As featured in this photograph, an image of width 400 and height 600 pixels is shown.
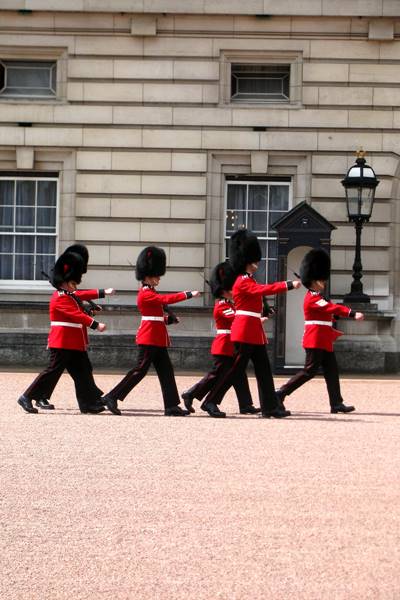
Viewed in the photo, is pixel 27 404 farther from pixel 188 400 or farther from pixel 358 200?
pixel 358 200

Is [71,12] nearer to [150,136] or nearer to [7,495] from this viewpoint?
[150,136]

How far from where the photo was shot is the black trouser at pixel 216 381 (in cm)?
1195

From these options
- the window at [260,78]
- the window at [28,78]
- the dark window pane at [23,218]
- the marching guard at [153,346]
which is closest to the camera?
the marching guard at [153,346]

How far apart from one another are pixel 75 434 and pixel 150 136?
8617 mm

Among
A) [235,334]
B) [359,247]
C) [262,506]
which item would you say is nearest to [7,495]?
[262,506]

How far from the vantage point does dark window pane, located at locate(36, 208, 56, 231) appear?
18.4m

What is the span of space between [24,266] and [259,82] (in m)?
3.59

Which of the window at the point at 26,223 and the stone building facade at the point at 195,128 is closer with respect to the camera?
the stone building facade at the point at 195,128

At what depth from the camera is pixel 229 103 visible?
59.4ft

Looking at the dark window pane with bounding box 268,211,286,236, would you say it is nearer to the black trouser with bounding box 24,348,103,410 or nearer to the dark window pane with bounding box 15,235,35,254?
the dark window pane with bounding box 15,235,35,254

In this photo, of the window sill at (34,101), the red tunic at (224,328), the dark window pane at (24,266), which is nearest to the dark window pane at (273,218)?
the window sill at (34,101)

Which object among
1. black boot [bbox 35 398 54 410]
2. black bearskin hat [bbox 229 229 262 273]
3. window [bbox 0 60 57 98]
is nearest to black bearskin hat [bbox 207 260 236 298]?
black bearskin hat [bbox 229 229 262 273]

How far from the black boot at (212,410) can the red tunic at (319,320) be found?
1064mm

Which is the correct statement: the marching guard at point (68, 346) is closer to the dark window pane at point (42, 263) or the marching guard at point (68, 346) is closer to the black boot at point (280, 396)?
the black boot at point (280, 396)
